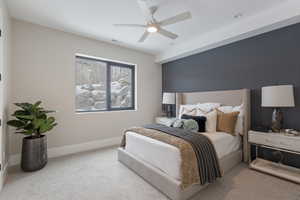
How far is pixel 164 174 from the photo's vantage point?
188cm

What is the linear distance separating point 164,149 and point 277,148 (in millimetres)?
1924

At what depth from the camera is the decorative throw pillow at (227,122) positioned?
2.71 m

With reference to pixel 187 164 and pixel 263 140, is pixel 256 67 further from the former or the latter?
pixel 187 164

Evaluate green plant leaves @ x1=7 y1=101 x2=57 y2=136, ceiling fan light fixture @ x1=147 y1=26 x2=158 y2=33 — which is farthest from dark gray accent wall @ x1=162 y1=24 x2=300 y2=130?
green plant leaves @ x1=7 y1=101 x2=57 y2=136

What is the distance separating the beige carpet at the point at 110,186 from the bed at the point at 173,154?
0.45 ft

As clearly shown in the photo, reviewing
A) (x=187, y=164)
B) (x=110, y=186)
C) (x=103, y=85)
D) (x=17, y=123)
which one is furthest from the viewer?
(x=103, y=85)

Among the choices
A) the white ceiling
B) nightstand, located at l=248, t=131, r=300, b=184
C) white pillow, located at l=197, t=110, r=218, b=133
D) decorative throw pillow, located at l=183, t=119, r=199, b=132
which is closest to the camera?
nightstand, located at l=248, t=131, r=300, b=184

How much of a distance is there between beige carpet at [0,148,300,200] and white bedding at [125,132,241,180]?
34 cm

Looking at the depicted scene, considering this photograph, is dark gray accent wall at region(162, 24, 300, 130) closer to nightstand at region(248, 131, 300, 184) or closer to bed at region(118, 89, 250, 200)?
bed at region(118, 89, 250, 200)

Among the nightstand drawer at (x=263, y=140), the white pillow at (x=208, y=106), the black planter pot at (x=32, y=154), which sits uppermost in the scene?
the white pillow at (x=208, y=106)

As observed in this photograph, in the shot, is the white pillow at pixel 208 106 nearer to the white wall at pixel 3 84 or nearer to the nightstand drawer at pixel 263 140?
the nightstand drawer at pixel 263 140

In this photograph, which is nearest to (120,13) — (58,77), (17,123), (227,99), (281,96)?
(58,77)

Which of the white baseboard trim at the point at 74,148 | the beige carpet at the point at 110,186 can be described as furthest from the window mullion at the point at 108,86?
the beige carpet at the point at 110,186

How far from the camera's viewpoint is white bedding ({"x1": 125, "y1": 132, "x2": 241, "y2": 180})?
70.4 inches
